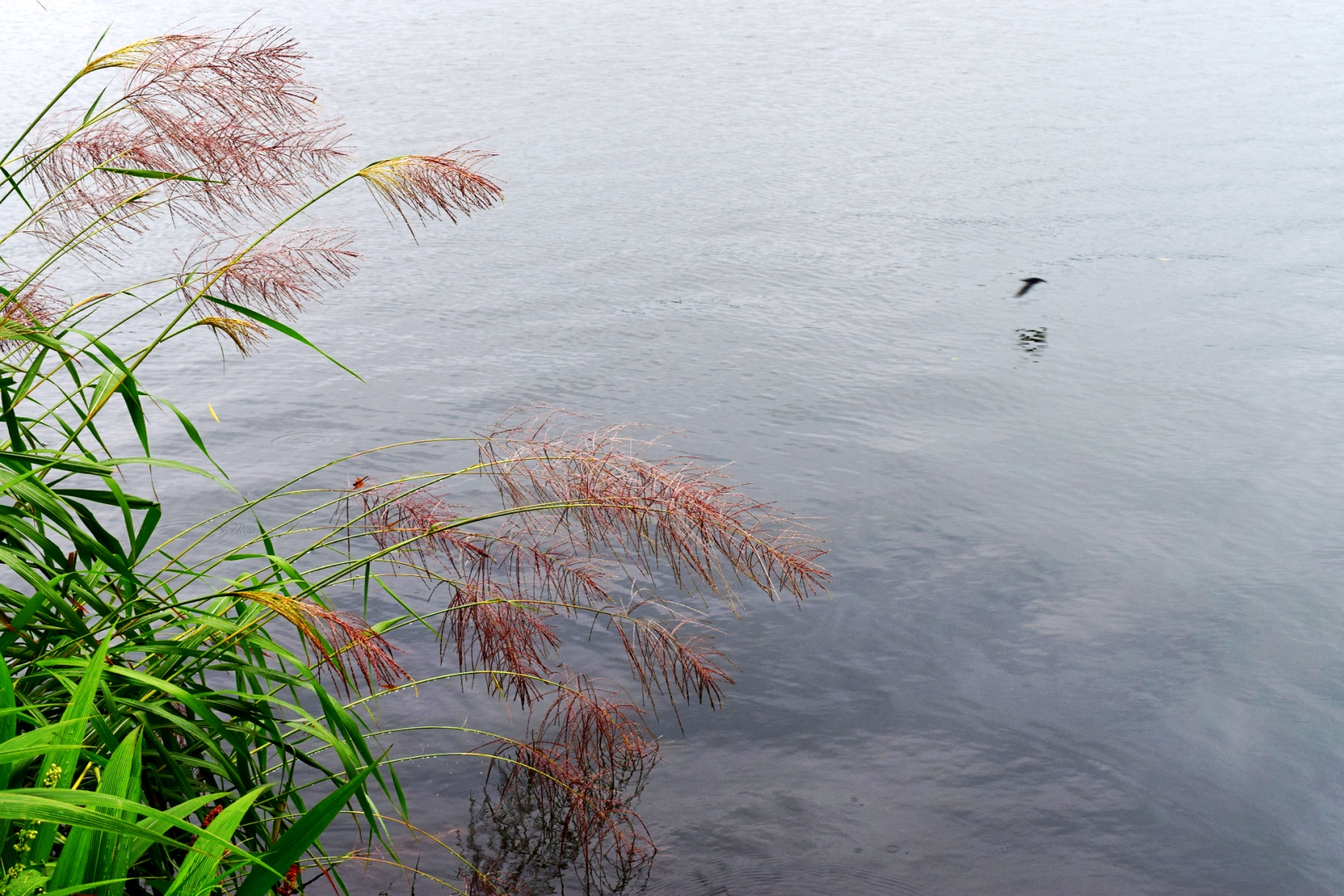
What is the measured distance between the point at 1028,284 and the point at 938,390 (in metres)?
2.02

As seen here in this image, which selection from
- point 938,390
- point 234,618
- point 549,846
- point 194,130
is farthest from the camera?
point 938,390

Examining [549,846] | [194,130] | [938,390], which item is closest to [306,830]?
[194,130]

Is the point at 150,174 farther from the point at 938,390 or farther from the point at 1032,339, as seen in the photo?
the point at 1032,339

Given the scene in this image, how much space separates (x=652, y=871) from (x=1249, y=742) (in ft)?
8.94

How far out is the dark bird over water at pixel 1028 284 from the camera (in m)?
9.12

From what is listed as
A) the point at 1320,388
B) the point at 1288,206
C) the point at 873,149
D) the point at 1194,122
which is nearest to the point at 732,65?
the point at 873,149

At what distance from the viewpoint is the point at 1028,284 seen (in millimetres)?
9164

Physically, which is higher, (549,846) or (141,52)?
(141,52)

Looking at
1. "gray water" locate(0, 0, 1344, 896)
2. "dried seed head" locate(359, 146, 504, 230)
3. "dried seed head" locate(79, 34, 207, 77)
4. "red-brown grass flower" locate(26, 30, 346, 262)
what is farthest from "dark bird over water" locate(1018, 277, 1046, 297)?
"dried seed head" locate(79, 34, 207, 77)

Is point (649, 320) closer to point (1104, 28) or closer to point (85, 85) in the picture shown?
point (85, 85)

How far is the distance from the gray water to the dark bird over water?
0.44 feet

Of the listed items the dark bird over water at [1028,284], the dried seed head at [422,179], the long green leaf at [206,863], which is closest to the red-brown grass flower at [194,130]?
the dried seed head at [422,179]

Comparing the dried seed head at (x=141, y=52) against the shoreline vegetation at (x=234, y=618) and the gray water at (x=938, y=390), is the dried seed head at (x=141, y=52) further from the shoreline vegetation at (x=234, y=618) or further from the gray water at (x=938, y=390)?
the gray water at (x=938, y=390)

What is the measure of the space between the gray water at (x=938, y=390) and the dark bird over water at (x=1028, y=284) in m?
0.13
